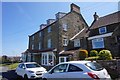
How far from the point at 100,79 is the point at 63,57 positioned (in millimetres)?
20730

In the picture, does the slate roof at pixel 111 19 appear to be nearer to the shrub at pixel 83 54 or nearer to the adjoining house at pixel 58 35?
the adjoining house at pixel 58 35

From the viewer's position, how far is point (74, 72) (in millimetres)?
9375

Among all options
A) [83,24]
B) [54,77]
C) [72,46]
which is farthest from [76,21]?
[54,77]

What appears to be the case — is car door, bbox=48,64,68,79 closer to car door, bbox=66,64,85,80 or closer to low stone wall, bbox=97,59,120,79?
car door, bbox=66,64,85,80

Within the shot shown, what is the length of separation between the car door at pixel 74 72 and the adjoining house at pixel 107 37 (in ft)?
51.4

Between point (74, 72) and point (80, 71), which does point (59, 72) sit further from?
point (80, 71)

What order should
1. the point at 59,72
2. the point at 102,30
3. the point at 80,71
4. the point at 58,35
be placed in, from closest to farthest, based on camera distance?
the point at 80,71 < the point at 59,72 < the point at 102,30 < the point at 58,35

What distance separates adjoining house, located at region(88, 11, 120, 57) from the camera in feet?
78.5

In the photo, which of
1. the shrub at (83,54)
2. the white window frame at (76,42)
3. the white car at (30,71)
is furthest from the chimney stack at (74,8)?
the white car at (30,71)

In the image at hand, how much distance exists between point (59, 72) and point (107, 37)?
55.5ft

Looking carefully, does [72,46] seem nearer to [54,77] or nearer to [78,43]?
[78,43]

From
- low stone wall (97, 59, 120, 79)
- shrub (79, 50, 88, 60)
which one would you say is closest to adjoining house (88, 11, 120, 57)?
shrub (79, 50, 88, 60)

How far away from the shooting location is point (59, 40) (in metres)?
32.0

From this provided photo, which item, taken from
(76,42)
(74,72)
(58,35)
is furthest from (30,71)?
(76,42)
